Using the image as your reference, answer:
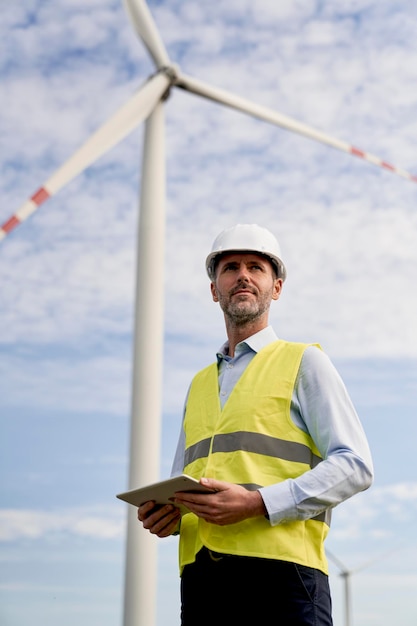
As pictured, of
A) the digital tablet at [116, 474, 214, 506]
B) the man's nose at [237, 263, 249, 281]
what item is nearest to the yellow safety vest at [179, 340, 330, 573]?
the digital tablet at [116, 474, 214, 506]

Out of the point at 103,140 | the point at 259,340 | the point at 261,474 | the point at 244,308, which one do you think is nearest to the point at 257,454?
the point at 261,474

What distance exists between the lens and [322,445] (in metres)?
4.93

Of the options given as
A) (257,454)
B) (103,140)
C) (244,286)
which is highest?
(103,140)

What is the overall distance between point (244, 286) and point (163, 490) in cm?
137

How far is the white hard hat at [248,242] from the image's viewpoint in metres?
5.57

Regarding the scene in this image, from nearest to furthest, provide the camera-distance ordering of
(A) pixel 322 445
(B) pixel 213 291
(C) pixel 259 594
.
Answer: (C) pixel 259 594
(A) pixel 322 445
(B) pixel 213 291

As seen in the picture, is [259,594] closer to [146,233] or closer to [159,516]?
[159,516]

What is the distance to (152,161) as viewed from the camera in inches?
691

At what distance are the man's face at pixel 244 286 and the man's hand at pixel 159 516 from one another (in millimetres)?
1200

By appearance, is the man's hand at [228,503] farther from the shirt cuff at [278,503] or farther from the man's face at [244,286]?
the man's face at [244,286]

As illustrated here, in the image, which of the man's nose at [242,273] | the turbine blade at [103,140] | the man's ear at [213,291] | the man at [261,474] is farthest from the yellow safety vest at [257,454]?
the turbine blade at [103,140]

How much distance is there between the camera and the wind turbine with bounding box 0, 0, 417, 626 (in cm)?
1508

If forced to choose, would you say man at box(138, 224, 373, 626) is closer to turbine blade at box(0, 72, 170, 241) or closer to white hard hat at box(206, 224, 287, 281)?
white hard hat at box(206, 224, 287, 281)

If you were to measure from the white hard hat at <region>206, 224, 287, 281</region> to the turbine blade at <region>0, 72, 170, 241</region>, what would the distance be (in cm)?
753
